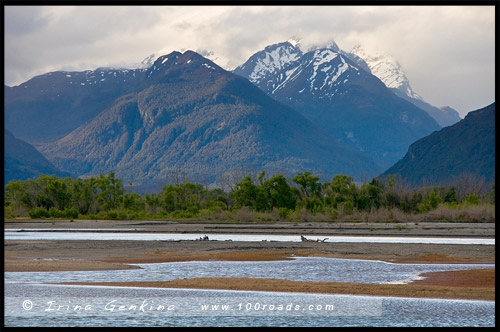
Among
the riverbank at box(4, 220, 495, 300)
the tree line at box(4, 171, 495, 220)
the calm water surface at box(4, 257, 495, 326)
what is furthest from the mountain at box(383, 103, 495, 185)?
the calm water surface at box(4, 257, 495, 326)

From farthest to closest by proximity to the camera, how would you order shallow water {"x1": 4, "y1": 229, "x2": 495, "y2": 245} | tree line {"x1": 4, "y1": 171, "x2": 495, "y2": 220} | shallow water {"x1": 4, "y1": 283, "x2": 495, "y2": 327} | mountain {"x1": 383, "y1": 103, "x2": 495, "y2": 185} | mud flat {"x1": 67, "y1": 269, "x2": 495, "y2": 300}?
mountain {"x1": 383, "y1": 103, "x2": 495, "y2": 185}, tree line {"x1": 4, "y1": 171, "x2": 495, "y2": 220}, shallow water {"x1": 4, "y1": 229, "x2": 495, "y2": 245}, mud flat {"x1": 67, "y1": 269, "x2": 495, "y2": 300}, shallow water {"x1": 4, "y1": 283, "x2": 495, "y2": 327}

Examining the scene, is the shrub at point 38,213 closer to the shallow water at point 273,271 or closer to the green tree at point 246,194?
the green tree at point 246,194

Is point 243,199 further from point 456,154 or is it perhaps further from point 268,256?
point 456,154

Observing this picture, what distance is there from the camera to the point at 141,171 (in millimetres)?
199625

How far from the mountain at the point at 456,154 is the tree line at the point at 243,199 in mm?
36147

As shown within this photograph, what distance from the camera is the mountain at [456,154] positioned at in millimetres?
133000

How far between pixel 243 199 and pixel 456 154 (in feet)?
214

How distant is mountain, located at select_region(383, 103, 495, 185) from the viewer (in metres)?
133

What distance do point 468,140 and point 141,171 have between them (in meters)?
90.9

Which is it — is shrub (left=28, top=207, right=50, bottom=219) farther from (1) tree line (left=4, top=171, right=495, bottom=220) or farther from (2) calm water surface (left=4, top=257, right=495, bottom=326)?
(2) calm water surface (left=4, top=257, right=495, bottom=326)

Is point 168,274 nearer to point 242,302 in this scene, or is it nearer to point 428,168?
point 242,302

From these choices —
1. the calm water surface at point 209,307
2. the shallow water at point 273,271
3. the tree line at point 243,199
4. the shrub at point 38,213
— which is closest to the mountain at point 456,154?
the tree line at point 243,199

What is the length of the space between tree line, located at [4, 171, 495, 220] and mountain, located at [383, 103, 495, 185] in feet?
119
